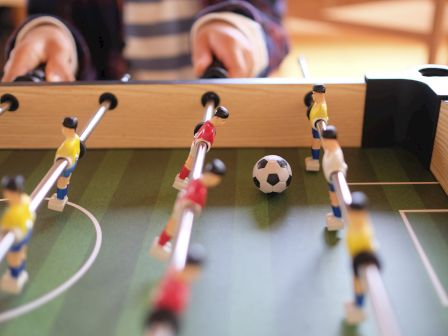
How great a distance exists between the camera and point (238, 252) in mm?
903

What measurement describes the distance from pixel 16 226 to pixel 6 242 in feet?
0.08

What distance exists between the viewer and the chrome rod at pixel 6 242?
74cm

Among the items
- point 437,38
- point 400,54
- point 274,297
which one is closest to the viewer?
point 274,297

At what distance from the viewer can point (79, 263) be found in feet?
2.91

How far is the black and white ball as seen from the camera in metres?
1.05

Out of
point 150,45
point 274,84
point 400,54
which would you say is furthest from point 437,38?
point 274,84

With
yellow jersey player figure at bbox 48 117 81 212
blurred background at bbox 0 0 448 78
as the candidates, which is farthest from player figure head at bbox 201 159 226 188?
blurred background at bbox 0 0 448 78

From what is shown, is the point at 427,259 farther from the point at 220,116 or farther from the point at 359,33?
the point at 359,33

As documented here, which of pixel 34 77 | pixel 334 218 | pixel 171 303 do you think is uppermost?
pixel 34 77

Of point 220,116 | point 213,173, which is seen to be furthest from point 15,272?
point 220,116

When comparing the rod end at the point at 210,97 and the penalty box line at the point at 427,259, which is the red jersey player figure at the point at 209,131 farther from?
the penalty box line at the point at 427,259

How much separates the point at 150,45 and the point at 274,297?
135 centimetres

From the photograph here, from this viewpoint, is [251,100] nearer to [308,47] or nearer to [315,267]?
[315,267]

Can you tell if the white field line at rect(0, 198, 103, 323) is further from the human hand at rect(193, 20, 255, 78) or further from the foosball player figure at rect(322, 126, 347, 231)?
the human hand at rect(193, 20, 255, 78)
